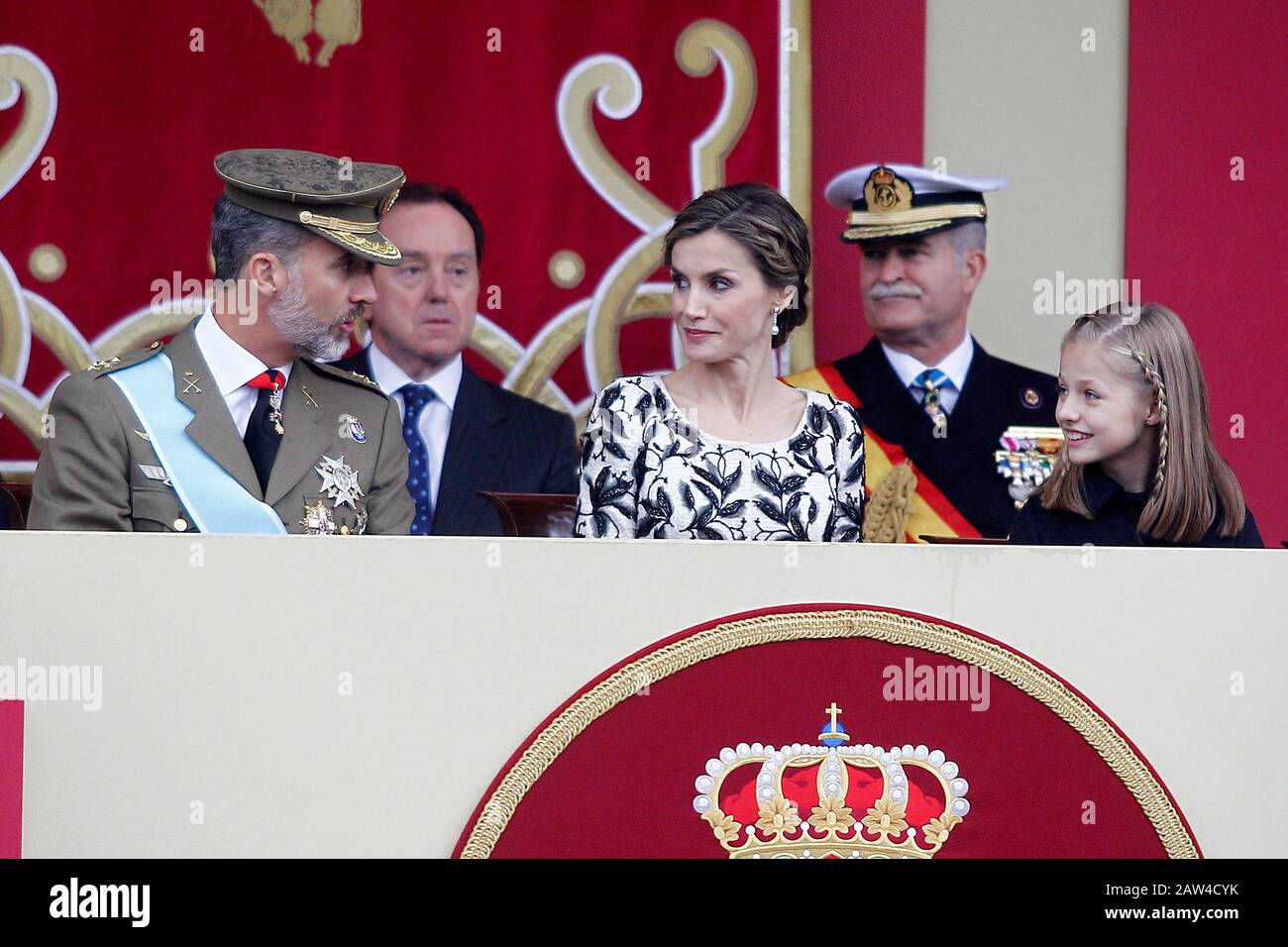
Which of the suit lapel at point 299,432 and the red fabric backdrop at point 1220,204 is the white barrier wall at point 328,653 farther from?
the red fabric backdrop at point 1220,204

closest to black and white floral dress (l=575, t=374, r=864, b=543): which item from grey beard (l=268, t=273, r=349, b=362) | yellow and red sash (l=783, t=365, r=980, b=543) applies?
grey beard (l=268, t=273, r=349, b=362)

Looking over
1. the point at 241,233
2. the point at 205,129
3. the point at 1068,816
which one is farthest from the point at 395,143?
the point at 1068,816

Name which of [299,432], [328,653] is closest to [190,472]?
[299,432]

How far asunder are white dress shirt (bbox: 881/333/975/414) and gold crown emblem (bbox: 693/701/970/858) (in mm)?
1498

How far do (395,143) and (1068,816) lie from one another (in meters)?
1.97

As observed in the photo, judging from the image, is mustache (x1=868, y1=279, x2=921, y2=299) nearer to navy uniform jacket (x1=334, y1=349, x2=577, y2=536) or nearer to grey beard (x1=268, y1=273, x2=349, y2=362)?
navy uniform jacket (x1=334, y1=349, x2=577, y2=536)

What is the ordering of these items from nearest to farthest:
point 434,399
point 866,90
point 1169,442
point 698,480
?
1. point 1169,442
2. point 698,480
3. point 434,399
4. point 866,90

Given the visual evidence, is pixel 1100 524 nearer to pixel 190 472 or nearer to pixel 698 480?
pixel 698 480

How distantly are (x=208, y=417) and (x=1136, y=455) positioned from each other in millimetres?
1173

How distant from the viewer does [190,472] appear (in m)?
1.86

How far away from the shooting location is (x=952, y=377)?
295 centimetres

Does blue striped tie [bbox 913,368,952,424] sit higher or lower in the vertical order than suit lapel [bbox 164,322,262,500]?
lower

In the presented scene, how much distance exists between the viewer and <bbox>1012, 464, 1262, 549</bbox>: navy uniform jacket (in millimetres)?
1956
